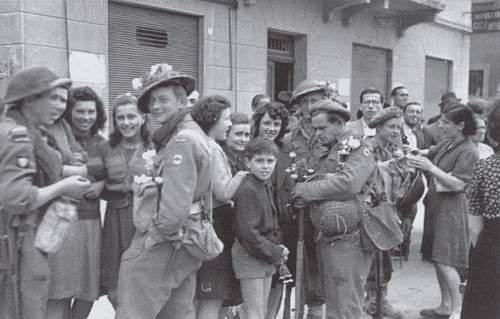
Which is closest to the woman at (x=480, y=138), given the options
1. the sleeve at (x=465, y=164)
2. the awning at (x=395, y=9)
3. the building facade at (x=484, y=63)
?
the sleeve at (x=465, y=164)

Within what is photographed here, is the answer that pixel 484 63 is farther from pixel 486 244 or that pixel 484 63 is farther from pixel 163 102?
pixel 163 102

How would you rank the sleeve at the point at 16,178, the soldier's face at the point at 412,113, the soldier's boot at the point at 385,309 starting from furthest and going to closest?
the soldier's face at the point at 412,113
the soldier's boot at the point at 385,309
the sleeve at the point at 16,178

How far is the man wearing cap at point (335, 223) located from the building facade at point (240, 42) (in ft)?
4.59

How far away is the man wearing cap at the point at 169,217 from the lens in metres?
3.17

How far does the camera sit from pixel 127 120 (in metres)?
3.99

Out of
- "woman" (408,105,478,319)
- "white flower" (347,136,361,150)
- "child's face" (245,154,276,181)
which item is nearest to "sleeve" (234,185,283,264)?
"child's face" (245,154,276,181)

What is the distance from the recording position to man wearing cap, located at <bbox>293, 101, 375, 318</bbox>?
13.1 feet

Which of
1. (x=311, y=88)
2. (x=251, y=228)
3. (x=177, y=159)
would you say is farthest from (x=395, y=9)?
(x=177, y=159)

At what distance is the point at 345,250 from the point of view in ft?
13.2

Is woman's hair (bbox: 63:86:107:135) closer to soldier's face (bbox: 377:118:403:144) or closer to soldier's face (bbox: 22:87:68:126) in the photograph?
soldier's face (bbox: 22:87:68:126)

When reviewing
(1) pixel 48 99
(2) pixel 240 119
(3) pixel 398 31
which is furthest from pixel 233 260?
(3) pixel 398 31

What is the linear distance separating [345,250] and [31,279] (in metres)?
2.01

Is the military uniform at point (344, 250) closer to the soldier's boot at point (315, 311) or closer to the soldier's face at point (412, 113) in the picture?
the soldier's boot at point (315, 311)

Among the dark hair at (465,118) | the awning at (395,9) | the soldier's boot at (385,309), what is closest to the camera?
the dark hair at (465,118)
